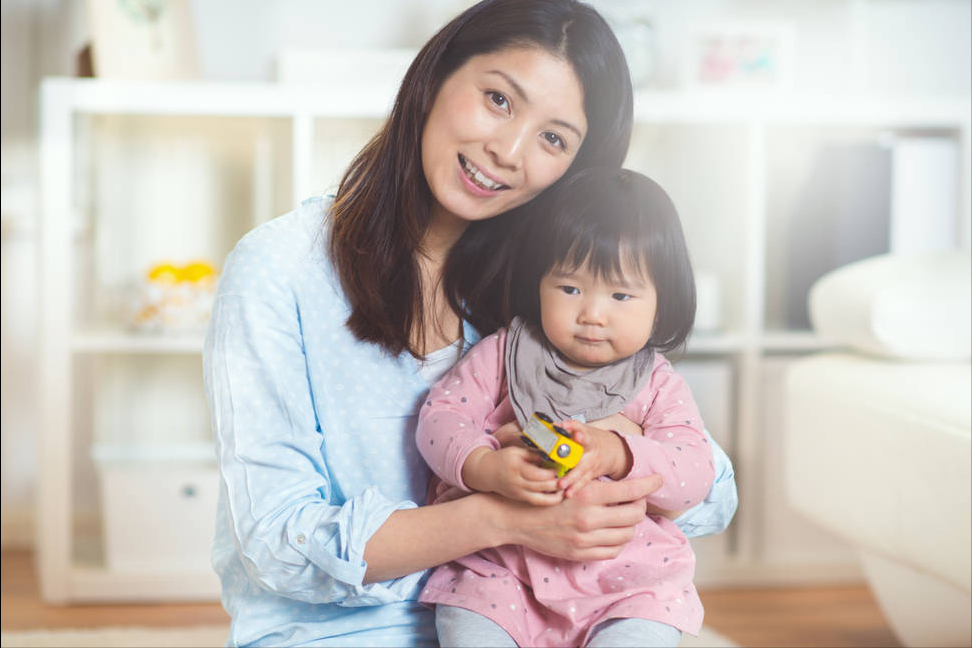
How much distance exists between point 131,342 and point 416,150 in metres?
1.14

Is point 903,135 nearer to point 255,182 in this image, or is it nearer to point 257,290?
point 255,182

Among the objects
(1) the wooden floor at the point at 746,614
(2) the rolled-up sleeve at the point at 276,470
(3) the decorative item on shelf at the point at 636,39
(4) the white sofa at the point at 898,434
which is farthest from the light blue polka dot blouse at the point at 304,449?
(3) the decorative item on shelf at the point at 636,39

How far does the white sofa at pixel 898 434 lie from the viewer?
121 centimetres

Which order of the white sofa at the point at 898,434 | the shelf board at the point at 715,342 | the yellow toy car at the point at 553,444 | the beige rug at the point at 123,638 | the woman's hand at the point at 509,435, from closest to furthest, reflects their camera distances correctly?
the yellow toy car at the point at 553,444, the woman's hand at the point at 509,435, the white sofa at the point at 898,434, the beige rug at the point at 123,638, the shelf board at the point at 715,342

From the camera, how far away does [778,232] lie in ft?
7.04

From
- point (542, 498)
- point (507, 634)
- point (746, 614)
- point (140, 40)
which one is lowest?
point (746, 614)

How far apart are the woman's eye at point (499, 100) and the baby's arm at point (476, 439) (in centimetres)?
20

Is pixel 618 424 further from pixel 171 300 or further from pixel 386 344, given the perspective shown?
pixel 171 300

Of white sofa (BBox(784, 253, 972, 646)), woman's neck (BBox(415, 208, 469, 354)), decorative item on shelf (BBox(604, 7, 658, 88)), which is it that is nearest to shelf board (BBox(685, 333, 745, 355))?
white sofa (BBox(784, 253, 972, 646))

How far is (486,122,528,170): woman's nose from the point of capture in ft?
2.79

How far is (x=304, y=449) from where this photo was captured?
33.3 inches

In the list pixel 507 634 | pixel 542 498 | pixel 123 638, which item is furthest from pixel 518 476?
pixel 123 638

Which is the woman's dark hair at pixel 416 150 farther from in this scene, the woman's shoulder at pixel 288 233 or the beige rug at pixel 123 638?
the beige rug at pixel 123 638

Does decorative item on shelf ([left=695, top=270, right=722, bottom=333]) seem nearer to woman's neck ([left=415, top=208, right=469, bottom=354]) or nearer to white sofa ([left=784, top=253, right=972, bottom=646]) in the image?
white sofa ([left=784, top=253, right=972, bottom=646])
